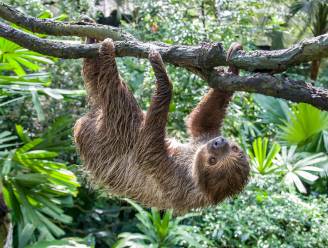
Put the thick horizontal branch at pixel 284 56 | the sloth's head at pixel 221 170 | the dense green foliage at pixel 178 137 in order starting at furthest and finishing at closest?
the dense green foliage at pixel 178 137 → the sloth's head at pixel 221 170 → the thick horizontal branch at pixel 284 56

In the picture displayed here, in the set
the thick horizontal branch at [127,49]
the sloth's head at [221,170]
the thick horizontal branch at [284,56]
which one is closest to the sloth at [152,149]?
the sloth's head at [221,170]

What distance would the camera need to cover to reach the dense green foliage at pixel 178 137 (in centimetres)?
577

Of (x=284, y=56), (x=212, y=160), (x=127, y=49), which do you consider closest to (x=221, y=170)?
(x=212, y=160)

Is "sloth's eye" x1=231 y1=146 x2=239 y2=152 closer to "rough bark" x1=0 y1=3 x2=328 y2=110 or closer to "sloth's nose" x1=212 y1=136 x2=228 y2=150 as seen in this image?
"sloth's nose" x1=212 y1=136 x2=228 y2=150

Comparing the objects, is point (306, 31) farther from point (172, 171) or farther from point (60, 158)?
point (172, 171)

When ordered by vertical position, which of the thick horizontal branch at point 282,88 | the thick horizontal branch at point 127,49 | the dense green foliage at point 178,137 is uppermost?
the thick horizontal branch at point 127,49

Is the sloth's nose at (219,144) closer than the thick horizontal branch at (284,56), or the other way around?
the thick horizontal branch at (284,56)

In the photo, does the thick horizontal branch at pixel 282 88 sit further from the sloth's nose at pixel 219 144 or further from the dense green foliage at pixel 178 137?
the dense green foliage at pixel 178 137

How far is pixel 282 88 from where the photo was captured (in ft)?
7.82

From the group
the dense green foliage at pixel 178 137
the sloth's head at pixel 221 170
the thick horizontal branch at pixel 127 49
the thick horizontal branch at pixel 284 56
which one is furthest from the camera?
the dense green foliage at pixel 178 137

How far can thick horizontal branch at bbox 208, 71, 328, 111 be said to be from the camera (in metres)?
2.31

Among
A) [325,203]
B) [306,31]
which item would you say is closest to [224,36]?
[325,203]

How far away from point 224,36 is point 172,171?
11.2 feet

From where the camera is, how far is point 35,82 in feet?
18.8
